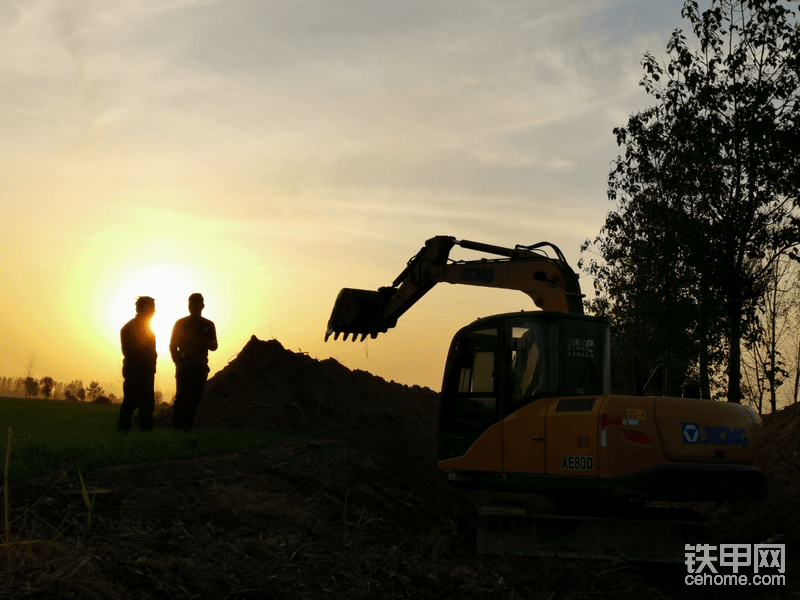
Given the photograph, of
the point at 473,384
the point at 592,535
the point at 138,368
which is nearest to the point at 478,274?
the point at 473,384

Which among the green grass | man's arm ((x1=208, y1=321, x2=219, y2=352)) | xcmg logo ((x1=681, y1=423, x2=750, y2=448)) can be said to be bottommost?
the green grass

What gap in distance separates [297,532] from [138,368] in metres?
5.05

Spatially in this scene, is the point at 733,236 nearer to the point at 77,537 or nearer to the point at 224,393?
the point at 224,393

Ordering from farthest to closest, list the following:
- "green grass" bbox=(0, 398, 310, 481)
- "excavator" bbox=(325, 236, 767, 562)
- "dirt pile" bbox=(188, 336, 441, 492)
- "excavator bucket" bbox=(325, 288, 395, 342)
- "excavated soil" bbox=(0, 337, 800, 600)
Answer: "excavator bucket" bbox=(325, 288, 395, 342)
"dirt pile" bbox=(188, 336, 441, 492)
"excavator" bbox=(325, 236, 767, 562)
"green grass" bbox=(0, 398, 310, 481)
"excavated soil" bbox=(0, 337, 800, 600)

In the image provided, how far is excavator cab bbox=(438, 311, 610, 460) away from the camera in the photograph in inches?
365

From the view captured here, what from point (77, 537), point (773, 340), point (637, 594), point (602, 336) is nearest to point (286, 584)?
point (77, 537)

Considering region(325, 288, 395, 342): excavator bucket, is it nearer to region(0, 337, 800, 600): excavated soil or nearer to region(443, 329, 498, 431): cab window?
region(0, 337, 800, 600): excavated soil

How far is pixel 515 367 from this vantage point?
31.2 ft

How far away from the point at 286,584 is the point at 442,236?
7.90m

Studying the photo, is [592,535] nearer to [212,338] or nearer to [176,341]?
[212,338]

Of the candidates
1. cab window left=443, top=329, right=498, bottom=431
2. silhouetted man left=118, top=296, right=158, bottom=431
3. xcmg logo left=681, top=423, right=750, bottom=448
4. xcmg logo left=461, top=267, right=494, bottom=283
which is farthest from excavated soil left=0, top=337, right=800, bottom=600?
xcmg logo left=461, top=267, right=494, bottom=283

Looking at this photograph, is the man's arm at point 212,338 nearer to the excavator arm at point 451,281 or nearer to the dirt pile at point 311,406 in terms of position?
the dirt pile at point 311,406

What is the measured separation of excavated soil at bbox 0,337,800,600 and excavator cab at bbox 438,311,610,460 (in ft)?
4.50

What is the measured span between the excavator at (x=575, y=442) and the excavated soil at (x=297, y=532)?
46cm
